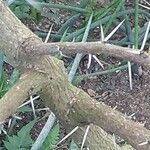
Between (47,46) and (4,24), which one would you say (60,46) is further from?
(4,24)

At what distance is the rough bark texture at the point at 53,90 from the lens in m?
0.86

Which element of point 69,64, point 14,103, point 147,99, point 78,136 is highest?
point 14,103

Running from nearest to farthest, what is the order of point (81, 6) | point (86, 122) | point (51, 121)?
point (86, 122) < point (51, 121) < point (81, 6)

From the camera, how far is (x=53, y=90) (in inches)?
39.2

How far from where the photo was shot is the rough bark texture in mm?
862

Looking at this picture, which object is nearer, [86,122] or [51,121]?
[86,122]

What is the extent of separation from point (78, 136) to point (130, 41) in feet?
2.87

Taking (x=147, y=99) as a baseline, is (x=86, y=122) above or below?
above

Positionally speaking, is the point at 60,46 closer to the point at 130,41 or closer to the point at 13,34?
the point at 13,34

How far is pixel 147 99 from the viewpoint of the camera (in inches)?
72.9

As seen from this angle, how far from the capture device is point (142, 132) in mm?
837

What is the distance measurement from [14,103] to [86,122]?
19 centimetres

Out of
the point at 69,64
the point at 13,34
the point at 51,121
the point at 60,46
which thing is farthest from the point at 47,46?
the point at 69,64

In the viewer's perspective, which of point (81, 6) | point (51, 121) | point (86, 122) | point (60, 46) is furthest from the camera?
point (81, 6)
